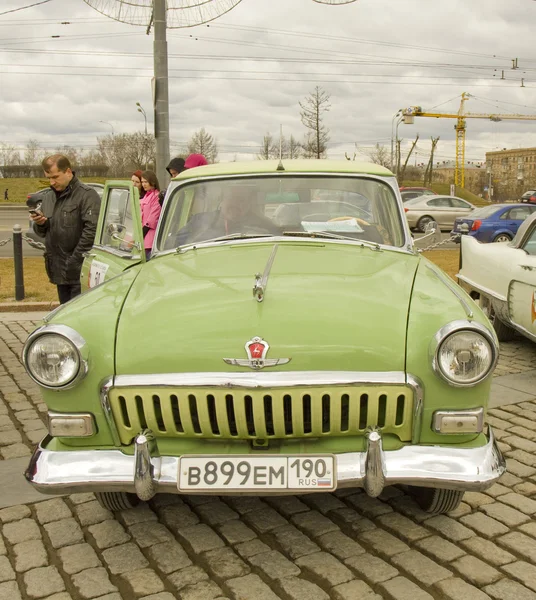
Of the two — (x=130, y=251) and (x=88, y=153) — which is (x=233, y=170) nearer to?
(x=130, y=251)

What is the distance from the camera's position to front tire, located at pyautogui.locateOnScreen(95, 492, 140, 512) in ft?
11.8

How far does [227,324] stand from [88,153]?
286 ft

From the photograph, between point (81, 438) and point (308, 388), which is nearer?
point (308, 388)

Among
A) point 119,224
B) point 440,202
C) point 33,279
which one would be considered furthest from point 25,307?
point 440,202

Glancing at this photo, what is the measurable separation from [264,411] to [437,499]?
44.8 inches

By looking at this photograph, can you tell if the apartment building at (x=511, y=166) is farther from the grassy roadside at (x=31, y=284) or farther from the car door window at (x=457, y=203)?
the grassy roadside at (x=31, y=284)

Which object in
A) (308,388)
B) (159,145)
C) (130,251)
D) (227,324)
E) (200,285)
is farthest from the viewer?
(159,145)

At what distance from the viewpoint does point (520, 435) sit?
489 cm

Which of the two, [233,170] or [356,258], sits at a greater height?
[233,170]

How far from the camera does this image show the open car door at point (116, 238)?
15.1 feet

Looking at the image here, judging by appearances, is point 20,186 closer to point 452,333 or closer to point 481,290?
point 481,290

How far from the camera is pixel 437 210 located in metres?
28.0

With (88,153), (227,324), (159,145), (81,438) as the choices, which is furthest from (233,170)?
(88,153)

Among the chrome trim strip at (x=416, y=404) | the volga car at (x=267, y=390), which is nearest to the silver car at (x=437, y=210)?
the volga car at (x=267, y=390)
